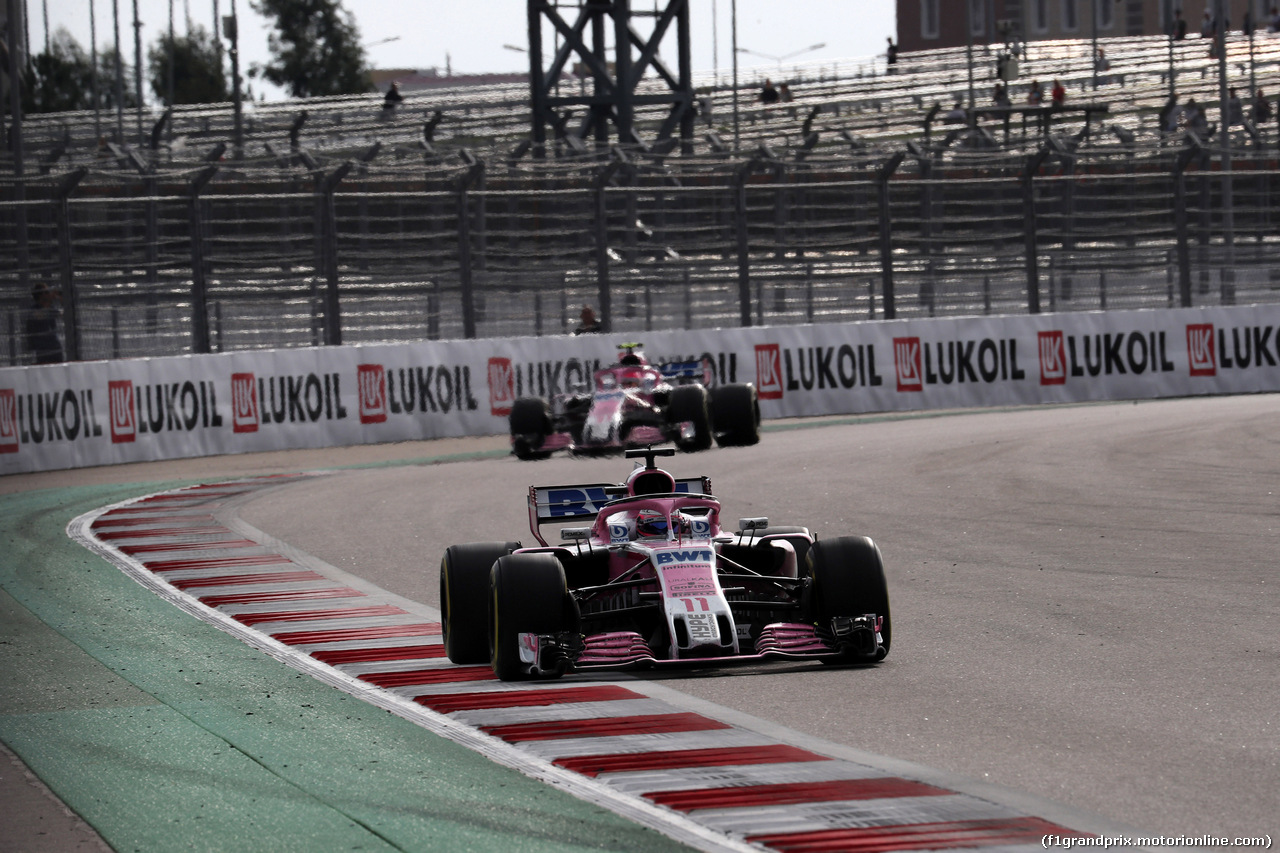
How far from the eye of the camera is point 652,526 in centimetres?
805

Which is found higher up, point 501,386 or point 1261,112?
point 1261,112

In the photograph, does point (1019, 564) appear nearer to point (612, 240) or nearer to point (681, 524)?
point (681, 524)

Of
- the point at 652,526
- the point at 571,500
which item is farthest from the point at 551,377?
the point at 652,526

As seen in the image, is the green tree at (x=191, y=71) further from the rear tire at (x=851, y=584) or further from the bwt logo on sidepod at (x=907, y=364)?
the rear tire at (x=851, y=584)

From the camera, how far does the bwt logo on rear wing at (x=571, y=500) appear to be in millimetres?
8750

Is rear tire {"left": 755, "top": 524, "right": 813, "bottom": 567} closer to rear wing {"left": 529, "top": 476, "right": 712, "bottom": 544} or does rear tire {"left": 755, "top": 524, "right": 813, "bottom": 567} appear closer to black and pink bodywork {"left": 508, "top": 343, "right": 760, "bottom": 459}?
rear wing {"left": 529, "top": 476, "right": 712, "bottom": 544}

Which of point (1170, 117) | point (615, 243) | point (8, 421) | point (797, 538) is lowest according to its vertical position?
point (797, 538)

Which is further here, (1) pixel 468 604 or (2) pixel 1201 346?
(2) pixel 1201 346

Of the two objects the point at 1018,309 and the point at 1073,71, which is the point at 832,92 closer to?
the point at 1073,71

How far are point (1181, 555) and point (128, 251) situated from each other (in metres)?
12.6

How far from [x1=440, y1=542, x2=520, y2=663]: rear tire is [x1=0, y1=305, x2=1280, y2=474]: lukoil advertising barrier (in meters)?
11.4

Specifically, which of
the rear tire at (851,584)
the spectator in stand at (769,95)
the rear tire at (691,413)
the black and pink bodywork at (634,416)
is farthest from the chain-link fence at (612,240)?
the spectator in stand at (769,95)

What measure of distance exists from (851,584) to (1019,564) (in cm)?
303

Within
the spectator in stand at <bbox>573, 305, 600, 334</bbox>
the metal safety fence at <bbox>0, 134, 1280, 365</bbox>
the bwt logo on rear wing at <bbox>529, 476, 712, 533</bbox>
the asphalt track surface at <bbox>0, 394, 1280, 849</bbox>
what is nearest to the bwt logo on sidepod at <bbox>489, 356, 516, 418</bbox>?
the metal safety fence at <bbox>0, 134, 1280, 365</bbox>
